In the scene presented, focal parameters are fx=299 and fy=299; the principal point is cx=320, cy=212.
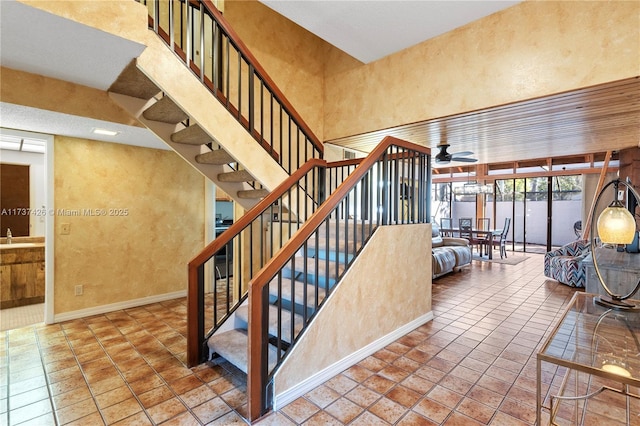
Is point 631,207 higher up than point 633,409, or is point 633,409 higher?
point 631,207

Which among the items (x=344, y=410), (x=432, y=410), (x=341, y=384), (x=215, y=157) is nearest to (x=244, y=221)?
(x=215, y=157)

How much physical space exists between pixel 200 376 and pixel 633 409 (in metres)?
3.06

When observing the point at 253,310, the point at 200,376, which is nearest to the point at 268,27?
the point at 253,310

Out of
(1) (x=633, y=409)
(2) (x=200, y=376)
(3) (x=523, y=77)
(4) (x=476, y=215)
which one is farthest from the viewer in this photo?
(4) (x=476, y=215)

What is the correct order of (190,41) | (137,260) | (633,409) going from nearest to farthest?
(633,409)
(190,41)
(137,260)

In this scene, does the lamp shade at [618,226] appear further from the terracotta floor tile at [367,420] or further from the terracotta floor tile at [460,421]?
the terracotta floor tile at [367,420]

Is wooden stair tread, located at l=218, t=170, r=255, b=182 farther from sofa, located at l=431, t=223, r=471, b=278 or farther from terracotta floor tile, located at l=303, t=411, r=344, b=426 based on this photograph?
sofa, located at l=431, t=223, r=471, b=278

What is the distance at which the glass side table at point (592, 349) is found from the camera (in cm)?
133

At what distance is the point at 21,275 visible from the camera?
412 cm

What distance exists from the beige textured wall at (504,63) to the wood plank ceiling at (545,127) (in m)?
0.15

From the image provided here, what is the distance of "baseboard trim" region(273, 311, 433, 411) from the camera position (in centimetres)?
204

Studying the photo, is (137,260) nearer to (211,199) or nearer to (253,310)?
(211,199)

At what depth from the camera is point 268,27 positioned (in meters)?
4.36

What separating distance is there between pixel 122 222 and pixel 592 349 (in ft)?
15.8
